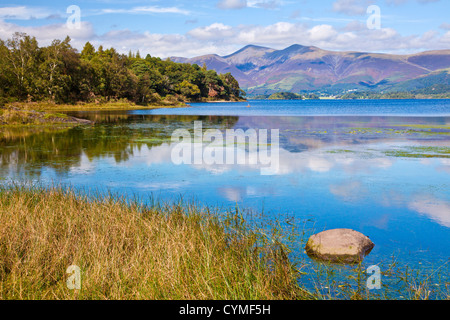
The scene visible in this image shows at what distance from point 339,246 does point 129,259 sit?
4.66 metres

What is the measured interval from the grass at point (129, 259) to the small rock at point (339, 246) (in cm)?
103

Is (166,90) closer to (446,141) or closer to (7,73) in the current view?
(7,73)

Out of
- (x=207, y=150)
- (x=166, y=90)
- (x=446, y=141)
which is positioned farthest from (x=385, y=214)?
(x=166, y=90)

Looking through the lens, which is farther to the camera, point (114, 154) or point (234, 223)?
point (114, 154)

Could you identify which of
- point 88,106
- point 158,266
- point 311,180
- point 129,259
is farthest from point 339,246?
point 88,106

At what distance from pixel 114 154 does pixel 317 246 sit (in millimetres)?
17031

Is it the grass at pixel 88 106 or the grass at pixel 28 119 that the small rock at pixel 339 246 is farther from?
the grass at pixel 88 106

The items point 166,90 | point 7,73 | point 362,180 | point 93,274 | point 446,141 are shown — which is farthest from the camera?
point 166,90

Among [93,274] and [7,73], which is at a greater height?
[7,73]

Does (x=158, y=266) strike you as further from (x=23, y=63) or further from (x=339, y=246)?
(x=23, y=63)

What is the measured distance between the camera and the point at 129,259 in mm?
7324

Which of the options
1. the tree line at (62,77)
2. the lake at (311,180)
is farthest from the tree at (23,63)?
the lake at (311,180)

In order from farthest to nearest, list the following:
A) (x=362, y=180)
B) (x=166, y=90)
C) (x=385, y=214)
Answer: (x=166, y=90)
(x=362, y=180)
(x=385, y=214)

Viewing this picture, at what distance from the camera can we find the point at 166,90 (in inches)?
5413
